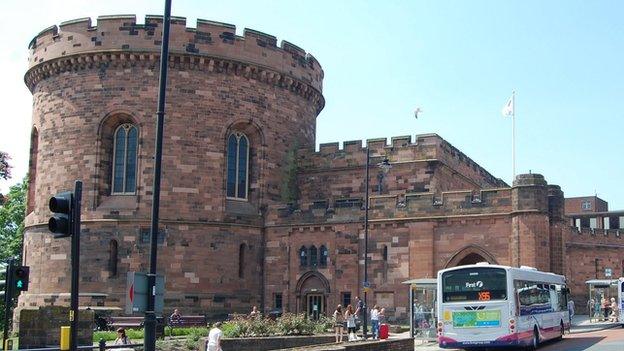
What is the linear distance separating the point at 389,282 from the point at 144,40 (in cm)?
1511

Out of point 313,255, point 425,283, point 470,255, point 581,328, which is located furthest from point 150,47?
point 581,328

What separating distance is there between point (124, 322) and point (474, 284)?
16.4 m

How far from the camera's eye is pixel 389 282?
3462 cm

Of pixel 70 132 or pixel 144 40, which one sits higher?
pixel 144 40

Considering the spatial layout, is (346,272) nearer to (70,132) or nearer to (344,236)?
(344,236)

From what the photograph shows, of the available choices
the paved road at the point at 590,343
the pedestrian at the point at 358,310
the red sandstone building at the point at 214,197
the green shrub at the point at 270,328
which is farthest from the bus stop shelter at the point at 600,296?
the green shrub at the point at 270,328

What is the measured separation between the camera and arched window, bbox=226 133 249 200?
37.3 metres

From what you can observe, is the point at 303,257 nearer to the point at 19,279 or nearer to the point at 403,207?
the point at 403,207

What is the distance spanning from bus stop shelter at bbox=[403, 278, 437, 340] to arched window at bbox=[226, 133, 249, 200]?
10390 mm

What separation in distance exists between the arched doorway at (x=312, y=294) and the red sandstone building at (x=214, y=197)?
6 cm

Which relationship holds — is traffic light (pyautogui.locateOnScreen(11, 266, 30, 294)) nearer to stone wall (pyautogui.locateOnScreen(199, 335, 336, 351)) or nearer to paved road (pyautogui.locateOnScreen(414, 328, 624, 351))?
stone wall (pyautogui.locateOnScreen(199, 335, 336, 351))

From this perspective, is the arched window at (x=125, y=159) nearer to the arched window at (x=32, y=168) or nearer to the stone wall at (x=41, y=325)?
the arched window at (x=32, y=168)

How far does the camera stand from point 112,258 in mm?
35000

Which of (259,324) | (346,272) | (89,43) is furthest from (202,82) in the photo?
(259,324)
